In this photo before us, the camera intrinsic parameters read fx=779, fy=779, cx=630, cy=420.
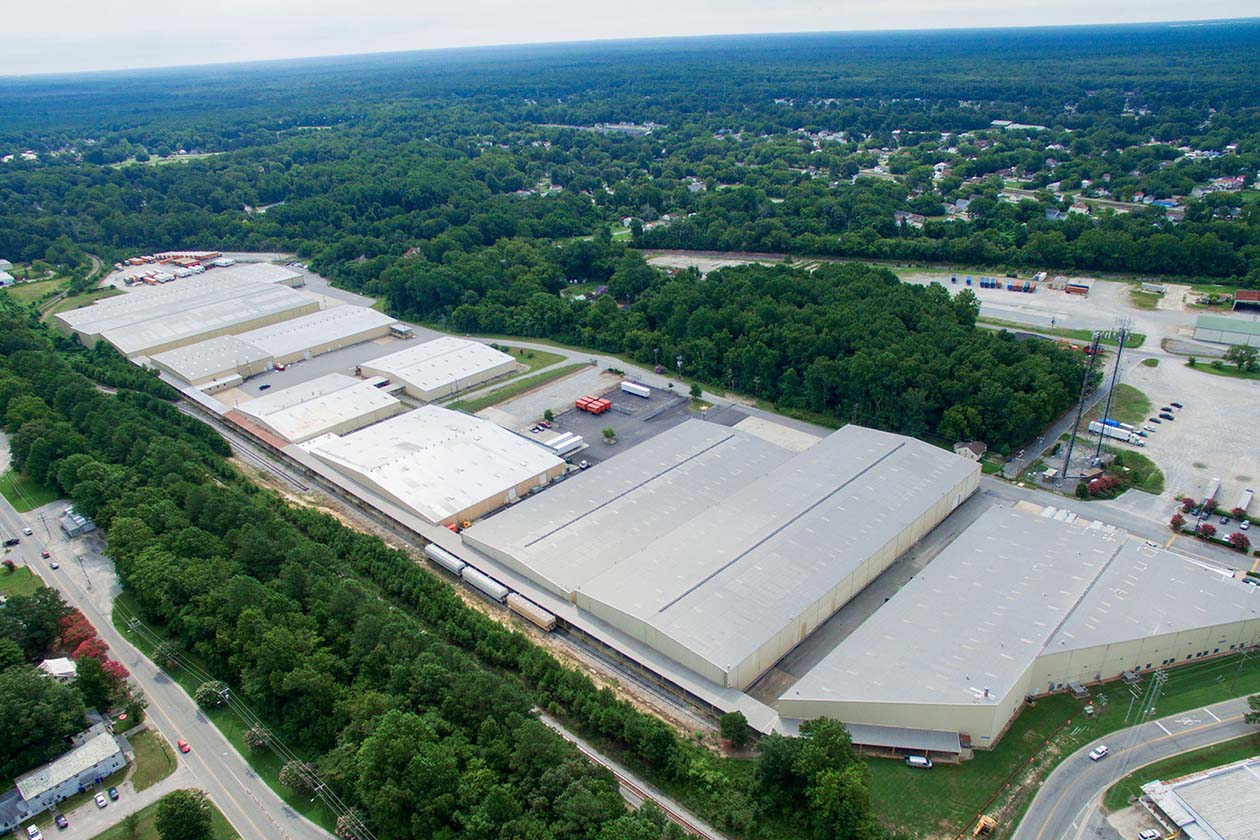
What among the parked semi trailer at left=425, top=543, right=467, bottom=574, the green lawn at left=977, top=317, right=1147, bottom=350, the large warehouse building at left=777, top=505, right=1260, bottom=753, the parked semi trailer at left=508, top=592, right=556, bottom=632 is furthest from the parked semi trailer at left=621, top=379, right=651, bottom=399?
the green lawn at left=977, top=317, right=1147, bottom=350

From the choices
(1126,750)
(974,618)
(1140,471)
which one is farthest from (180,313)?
(1126,750)

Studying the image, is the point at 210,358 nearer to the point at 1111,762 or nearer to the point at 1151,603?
the point at 1111,762

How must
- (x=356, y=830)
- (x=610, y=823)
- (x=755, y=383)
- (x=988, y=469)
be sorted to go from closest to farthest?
(x=610, y=823)
(x=356, y=830)
(x=988, y=469)
(x=755, y=383)

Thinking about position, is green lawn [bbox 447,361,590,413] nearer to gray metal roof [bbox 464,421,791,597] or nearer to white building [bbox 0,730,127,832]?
gray metal roof [bbox 464,421,791,597]

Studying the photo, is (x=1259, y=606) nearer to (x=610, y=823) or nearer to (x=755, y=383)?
(x=610, y=823)

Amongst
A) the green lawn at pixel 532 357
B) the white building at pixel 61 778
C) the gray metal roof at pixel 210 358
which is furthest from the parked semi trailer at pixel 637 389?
the white building at pixel 61 778

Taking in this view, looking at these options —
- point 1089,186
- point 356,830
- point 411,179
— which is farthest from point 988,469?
point 411,179
